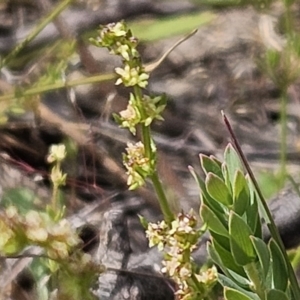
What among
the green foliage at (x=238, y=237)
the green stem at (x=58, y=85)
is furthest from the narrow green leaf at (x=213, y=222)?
the green stem at (x=58, y=85)

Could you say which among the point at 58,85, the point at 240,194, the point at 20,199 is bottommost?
the point at 20,199

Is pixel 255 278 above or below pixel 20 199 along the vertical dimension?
above

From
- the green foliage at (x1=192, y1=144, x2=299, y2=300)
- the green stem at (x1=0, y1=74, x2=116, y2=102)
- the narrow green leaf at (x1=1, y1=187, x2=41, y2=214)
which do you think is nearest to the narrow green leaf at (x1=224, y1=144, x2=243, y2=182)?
the green foliage at (x1=192, y1=144, x2=299, y2=300)

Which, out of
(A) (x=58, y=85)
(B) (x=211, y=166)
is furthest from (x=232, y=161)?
(A) (x=58, y=85)

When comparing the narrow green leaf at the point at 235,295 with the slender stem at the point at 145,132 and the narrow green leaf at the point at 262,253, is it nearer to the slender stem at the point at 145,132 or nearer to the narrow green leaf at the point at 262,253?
the narrow green leaf at the point at 262,253

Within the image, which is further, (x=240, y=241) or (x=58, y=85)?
(x=58, y=85)

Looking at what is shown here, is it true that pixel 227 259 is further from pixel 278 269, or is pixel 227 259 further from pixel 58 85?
pixel 58 85
